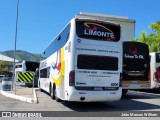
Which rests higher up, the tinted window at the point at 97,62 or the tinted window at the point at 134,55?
the tinted window at the point at 134,55

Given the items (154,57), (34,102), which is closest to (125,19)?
(154,57)

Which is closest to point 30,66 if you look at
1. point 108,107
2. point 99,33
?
point 108,107

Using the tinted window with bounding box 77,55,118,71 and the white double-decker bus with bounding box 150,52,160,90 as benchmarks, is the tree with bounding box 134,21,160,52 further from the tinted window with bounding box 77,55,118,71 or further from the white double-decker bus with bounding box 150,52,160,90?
the tinted window with bounding box 77,55,118,71

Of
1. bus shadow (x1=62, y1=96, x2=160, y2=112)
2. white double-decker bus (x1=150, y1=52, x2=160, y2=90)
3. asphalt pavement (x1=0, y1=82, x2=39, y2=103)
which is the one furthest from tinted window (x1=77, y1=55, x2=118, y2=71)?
white double-decker bus (x1=150, y1=52, x2=160, y2=90)

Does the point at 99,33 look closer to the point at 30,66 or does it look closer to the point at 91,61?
the point at 91,61

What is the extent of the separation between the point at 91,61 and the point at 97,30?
135cm

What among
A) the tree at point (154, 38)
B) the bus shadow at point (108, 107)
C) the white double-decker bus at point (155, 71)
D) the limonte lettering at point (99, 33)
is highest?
the tree at point (154, 38)

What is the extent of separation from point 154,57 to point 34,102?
10.7m

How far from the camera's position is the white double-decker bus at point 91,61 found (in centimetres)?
1315

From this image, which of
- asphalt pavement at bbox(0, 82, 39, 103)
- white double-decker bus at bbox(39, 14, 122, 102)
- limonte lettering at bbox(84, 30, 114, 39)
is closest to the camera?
white double-decker bus at bbox(39, 14, 122, 102)

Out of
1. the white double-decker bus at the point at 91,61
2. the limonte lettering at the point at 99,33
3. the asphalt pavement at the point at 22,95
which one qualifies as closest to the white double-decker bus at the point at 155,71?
the asphalt pavement at the point at 22,95

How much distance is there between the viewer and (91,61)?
1346cm

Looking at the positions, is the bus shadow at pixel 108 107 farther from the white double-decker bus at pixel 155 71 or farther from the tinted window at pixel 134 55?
the white double-decker bus at pixel 155 71

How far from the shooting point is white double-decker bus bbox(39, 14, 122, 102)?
13148 millimetres
